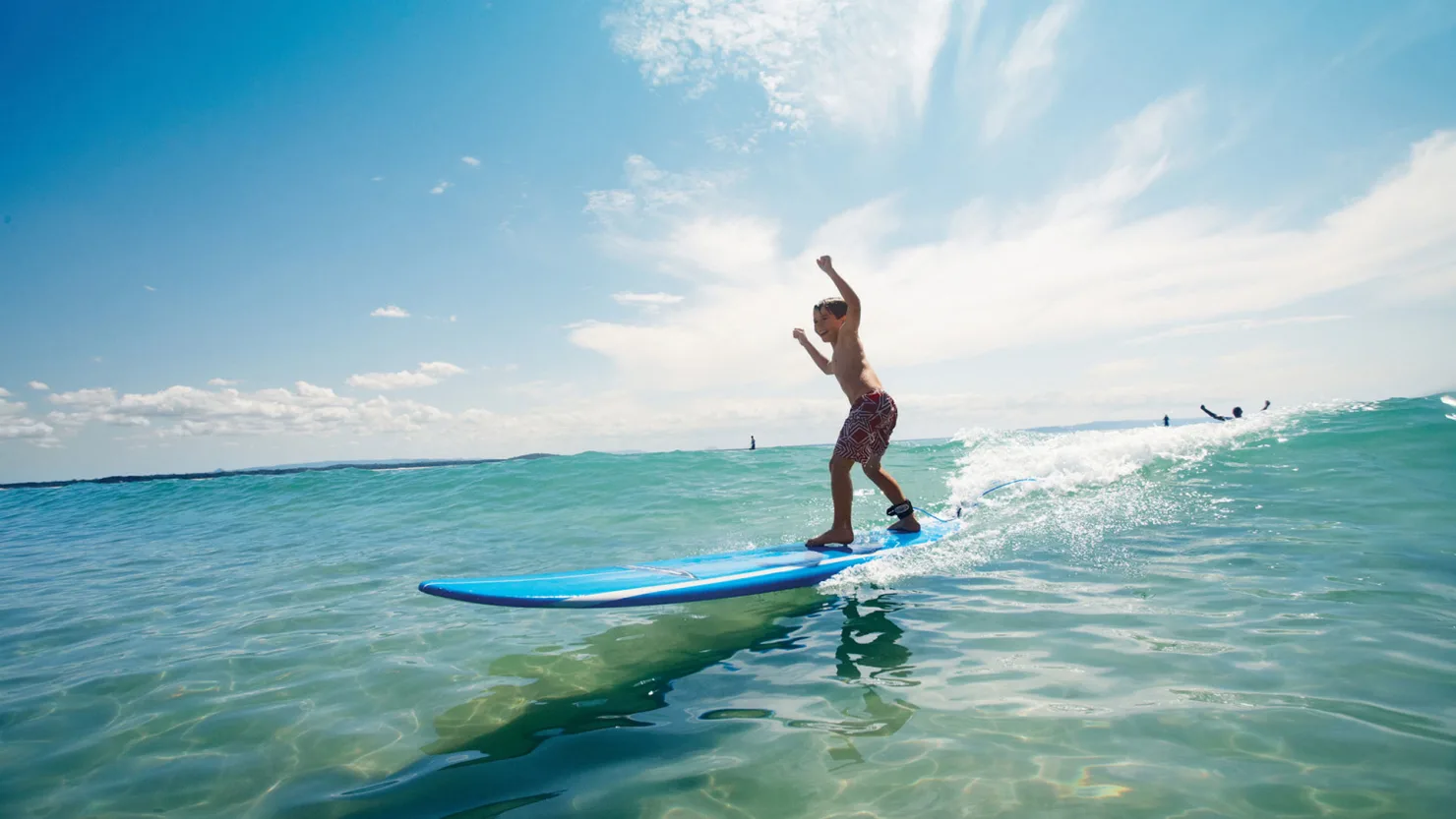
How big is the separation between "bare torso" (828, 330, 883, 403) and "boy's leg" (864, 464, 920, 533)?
2.14 feet

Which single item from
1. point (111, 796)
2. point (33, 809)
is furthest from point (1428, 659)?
point (33, 809)

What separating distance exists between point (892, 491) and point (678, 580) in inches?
91.1

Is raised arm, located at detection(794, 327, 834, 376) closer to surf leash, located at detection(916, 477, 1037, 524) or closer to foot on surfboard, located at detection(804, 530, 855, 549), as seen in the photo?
foot on surfboard, located at detection(804, 530, 855, 549)

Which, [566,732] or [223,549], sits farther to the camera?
[223,549]

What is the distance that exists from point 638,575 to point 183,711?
2617 mm

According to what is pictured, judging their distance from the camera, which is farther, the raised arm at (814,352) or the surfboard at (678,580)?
the raised arm at (814,352)

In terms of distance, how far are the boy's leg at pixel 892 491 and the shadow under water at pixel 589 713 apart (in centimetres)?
117

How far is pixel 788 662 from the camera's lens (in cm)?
376

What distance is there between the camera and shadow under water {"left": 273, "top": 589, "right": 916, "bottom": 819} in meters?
2.56

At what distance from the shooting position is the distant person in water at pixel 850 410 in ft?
17.5

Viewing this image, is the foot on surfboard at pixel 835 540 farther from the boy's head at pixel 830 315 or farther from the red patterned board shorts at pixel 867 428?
the boy's head at pixel 830 315

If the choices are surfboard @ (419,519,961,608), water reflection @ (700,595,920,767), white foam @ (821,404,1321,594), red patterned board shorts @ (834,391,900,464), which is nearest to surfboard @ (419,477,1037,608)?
surfboard @ (419,519,961,608)

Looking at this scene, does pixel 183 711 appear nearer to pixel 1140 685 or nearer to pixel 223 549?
pixel 1140 685

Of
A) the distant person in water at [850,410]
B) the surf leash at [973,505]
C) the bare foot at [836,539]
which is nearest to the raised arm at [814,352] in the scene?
the distant person in water at [850,410]
